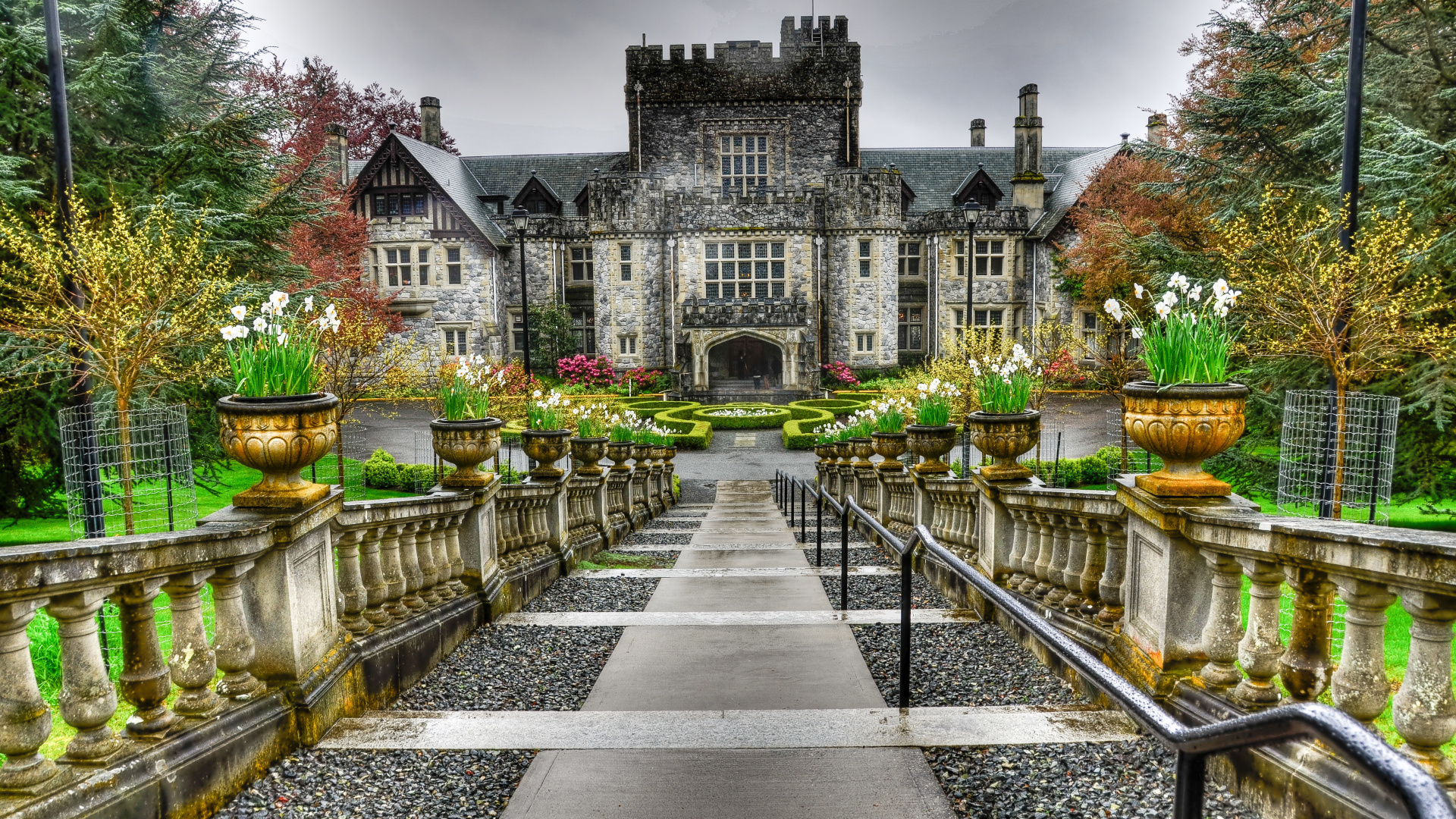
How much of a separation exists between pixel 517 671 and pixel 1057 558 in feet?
10.8

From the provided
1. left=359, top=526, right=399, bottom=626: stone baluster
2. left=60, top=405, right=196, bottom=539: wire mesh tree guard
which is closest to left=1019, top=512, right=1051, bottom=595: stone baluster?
left=359, top=526, right=399, bottom=626: stone baluster

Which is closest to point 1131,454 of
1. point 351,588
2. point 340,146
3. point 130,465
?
point 351,588

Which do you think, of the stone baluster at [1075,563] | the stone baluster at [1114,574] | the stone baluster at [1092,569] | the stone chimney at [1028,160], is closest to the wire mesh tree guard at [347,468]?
the stone baluster at [1075,563]

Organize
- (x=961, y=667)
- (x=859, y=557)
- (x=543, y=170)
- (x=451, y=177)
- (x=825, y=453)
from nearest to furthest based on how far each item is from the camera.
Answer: (x=961, y=667), (x=859, y=557), (x=825, y=453), (x=451, y=177), (x=543, y=170)

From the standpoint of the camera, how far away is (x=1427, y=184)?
9172 mm

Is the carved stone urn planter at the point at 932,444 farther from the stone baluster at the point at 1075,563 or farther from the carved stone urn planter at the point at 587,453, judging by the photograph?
the carved stone urn planter at the point at 587,453

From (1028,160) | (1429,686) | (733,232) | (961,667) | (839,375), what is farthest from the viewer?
(1028,160)

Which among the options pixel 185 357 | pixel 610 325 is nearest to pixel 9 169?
pixel 185 357

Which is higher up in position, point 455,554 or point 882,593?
point 455,554

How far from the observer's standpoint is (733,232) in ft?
120

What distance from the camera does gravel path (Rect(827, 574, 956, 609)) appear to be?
6328 millimetres

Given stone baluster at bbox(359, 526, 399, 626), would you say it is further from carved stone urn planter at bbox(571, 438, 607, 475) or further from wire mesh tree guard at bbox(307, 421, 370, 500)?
wire mesh tree guard at bbox(307, 421, 370, 500)

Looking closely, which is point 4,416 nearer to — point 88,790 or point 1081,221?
point 88,790

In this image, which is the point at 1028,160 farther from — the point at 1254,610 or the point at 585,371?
the point at 1254,610
